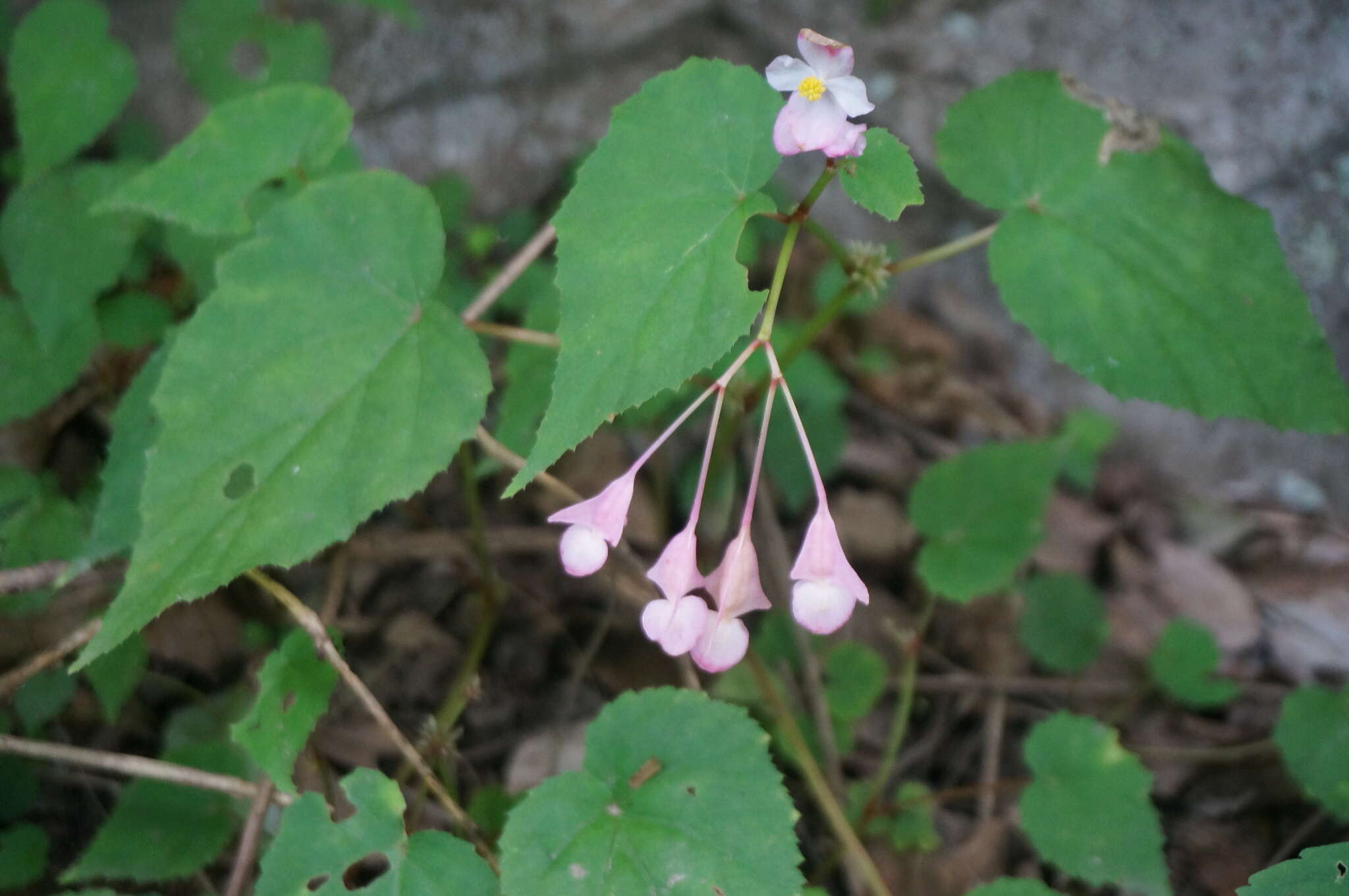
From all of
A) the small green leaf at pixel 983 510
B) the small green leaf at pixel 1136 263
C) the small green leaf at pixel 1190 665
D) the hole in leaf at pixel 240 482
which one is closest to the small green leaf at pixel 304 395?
the hole in leaf at pixel 240 482

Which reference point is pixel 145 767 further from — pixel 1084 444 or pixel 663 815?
pixel 1084 444

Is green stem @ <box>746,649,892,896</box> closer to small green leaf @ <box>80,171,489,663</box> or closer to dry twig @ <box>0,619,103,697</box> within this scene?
small green leaf @ <box>80,171,489,663</box>

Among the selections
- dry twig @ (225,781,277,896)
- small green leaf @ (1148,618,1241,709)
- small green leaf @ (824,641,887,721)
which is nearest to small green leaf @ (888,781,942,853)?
small green leaf @ (824,641,887,721)

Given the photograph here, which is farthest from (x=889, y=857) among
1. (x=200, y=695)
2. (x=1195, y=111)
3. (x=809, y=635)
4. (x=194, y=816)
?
(x=1195, y=111)

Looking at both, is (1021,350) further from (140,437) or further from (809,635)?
(140,437)

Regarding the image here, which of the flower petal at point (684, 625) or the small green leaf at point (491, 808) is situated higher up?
the flower petal at point (684, 625)

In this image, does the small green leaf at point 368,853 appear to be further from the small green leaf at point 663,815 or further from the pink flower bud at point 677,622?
the pink flower bud at point 677,622
